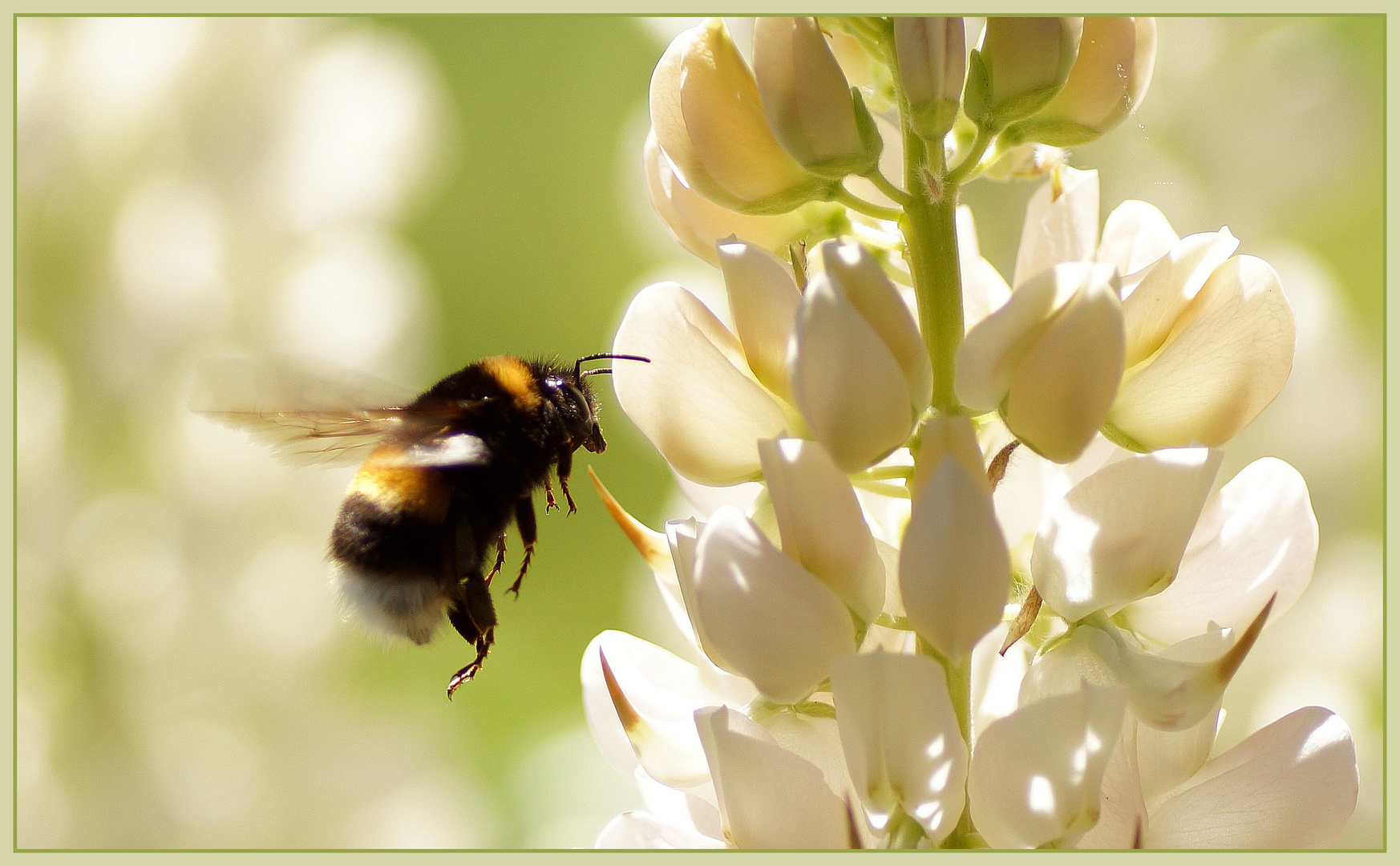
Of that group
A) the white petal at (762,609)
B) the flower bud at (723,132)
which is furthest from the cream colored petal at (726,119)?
the white petal at (762,609)

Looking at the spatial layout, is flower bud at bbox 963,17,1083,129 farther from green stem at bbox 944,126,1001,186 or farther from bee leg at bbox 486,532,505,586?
bee leg at bbox 486,532,505,586

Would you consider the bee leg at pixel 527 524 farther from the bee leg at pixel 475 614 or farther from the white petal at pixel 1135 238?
the white petal at pixel 1135 238

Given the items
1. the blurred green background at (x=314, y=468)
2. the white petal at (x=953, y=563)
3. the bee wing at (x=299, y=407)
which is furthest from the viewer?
the blurred green background at (x=314, y=468)

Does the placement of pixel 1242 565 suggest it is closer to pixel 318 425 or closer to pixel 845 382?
pixel 845 382

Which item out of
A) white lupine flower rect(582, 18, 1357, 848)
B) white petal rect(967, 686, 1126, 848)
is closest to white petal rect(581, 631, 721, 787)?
white lupine flower rect(582, 18, 1357, 848)

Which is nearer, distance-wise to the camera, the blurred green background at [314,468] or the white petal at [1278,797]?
the white petal at [1278,797]
